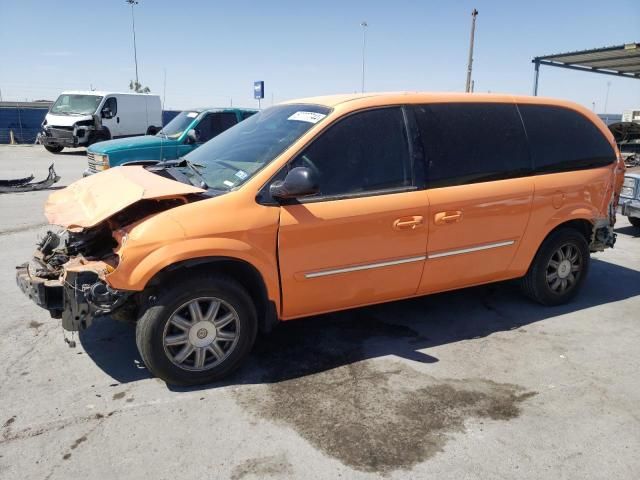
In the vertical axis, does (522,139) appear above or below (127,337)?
above

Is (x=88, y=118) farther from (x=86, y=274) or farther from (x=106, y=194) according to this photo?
(x=86, y=274)

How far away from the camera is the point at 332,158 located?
12.0ft

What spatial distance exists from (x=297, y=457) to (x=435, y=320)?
2204 millimetres

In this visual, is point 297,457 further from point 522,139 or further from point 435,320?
point 522,139

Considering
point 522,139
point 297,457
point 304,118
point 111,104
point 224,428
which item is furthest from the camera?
point 111,104

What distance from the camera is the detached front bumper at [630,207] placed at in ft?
24.5

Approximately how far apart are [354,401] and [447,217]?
153 cm

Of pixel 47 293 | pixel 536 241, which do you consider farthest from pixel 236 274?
pixel 536 241

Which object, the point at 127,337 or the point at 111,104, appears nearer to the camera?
the point at 127,337

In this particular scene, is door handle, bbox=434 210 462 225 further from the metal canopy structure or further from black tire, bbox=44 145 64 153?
black tire, bbox=44 145 64 153

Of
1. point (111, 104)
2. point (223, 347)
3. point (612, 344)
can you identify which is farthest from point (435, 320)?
point (111, 104)

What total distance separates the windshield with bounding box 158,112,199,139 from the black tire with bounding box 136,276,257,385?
23.5 feet

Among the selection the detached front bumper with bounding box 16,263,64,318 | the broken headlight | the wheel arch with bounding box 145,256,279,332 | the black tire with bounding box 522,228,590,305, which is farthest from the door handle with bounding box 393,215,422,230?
the broken headlight

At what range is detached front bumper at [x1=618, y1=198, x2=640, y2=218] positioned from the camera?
295 inches
